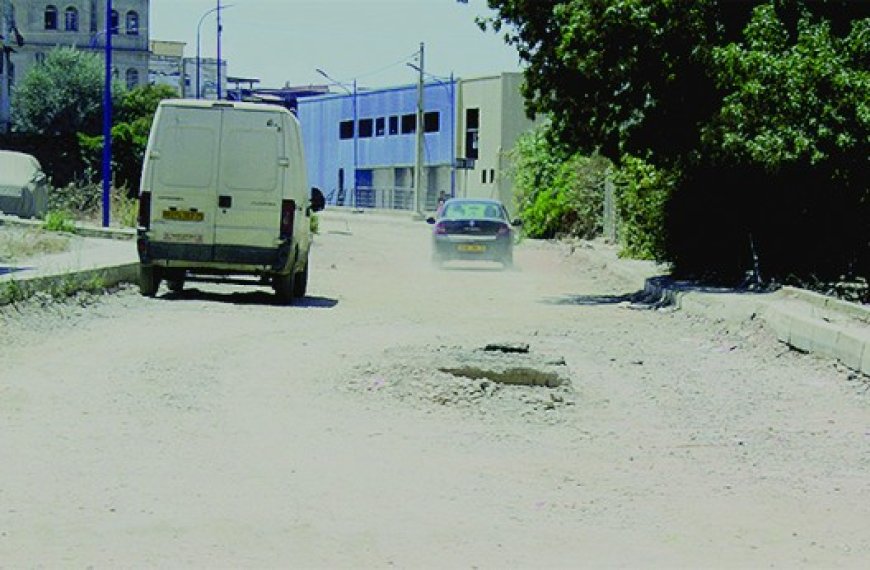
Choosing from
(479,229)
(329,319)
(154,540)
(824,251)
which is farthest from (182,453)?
→ (479,229)

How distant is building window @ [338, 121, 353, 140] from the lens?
109000 mm

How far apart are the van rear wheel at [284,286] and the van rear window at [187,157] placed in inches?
61.6

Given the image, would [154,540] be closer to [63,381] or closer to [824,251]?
[63,381]

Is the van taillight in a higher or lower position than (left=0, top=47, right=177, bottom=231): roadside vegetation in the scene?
lower

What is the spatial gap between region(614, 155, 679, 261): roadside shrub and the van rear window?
307 inches

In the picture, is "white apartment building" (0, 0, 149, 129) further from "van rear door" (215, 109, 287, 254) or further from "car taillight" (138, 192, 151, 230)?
"van rear door" (215, 109, 287, 254)

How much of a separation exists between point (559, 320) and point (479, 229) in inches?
526

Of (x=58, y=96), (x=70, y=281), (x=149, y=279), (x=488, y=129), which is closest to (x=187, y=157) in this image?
Result: (x=149, y=279)

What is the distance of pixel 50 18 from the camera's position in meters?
116

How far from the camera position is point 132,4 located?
11681cm

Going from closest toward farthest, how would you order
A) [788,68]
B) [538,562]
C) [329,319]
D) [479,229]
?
[538,562] → [329,319] → [788,68] → [479,229]

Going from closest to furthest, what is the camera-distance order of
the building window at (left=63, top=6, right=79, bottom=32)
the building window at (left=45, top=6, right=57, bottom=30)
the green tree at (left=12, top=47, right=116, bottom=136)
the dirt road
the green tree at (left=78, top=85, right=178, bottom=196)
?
the dirt road < the green tree at (left=78, top=85, right=178, bottom=196) < the green tree at (left=12, top=47, right=116, bottom=136) < the building window at (left=45, top=6, right=57, bottom=30) < the building window at (left=63, top=6, right=79, bottom=32)

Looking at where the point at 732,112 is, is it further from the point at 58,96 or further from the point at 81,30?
the point at 81,30


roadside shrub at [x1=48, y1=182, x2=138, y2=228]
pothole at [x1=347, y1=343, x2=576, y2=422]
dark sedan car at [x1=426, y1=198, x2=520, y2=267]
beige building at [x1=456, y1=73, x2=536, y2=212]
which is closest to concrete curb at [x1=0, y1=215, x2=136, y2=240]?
roadside shrub at [x1=48, y1=182, x2=138, y2=228]
